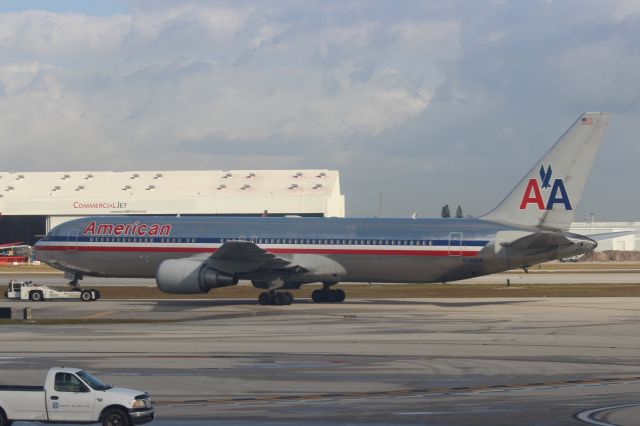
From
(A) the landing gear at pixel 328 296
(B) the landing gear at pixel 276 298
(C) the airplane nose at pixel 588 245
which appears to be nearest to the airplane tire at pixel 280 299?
(B) the landing gear at pixel 276 298

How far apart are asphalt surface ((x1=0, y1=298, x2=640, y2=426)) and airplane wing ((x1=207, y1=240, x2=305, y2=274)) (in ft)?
9.51

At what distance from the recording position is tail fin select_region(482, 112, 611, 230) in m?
53.0

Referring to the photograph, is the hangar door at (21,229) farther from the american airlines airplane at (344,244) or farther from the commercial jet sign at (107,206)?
the american airlines airplane at (344,244)

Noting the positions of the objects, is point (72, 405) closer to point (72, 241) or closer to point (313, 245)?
point (313, 245)

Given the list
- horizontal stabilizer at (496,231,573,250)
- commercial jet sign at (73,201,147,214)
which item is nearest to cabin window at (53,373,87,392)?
horizontal stabilizer at (496,231,573,250)

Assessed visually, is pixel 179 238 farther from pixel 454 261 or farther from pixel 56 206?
pixel 56 206

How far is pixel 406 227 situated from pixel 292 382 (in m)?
30.2

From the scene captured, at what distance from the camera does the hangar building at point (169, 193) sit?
121m

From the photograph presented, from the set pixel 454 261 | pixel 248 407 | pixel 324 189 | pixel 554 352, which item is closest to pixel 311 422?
pixel 248 407

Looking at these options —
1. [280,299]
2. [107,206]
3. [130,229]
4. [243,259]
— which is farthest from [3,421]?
[107,206]

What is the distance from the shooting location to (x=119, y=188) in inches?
4966

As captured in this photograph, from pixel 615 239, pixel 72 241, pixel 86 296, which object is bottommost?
pixel 86 296

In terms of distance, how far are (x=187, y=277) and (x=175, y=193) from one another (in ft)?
232

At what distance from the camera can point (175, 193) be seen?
123750 millimetres
